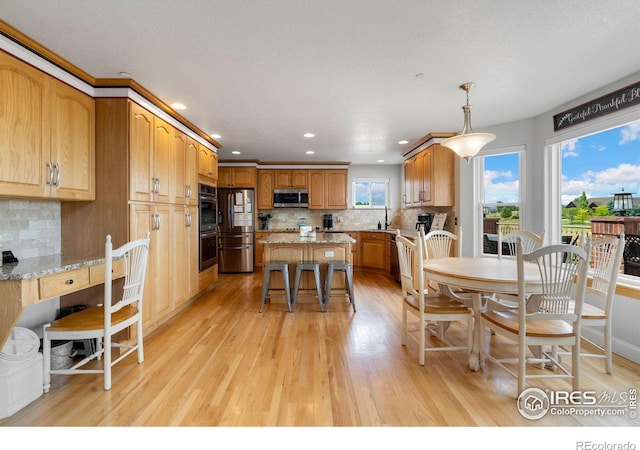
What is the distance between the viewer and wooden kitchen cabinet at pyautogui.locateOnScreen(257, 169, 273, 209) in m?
6.49

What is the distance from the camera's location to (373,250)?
6289 mm

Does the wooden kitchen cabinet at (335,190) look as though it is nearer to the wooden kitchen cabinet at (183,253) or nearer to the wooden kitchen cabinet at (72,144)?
the wooden kitchen cabinet at (183,253)

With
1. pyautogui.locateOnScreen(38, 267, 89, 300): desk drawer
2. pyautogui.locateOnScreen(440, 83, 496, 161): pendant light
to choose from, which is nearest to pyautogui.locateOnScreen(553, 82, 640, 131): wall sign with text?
pyautogui.locateOnScreen(440, 83, 496, 161): pendant light

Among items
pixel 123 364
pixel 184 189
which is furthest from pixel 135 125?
pixel 123 364

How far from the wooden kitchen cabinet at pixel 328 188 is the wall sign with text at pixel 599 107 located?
153 inches

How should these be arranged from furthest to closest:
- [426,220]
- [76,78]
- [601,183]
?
[426,220]
[601,183]
[76,78]

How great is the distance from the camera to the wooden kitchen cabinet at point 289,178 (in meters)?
6.51

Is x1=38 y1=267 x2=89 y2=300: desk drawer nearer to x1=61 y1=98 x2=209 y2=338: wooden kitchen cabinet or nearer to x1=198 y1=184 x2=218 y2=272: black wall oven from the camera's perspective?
x1=61 y1=98 x2=209 y2=338: wooden kitchen cabinet

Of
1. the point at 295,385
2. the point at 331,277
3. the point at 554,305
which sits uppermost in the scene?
the point at 554,305

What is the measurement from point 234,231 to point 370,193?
126 inches

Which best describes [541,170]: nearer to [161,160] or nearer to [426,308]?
[426,308]

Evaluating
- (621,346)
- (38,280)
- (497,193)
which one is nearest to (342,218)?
(497,193)

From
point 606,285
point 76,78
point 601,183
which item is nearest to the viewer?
point 606,285
